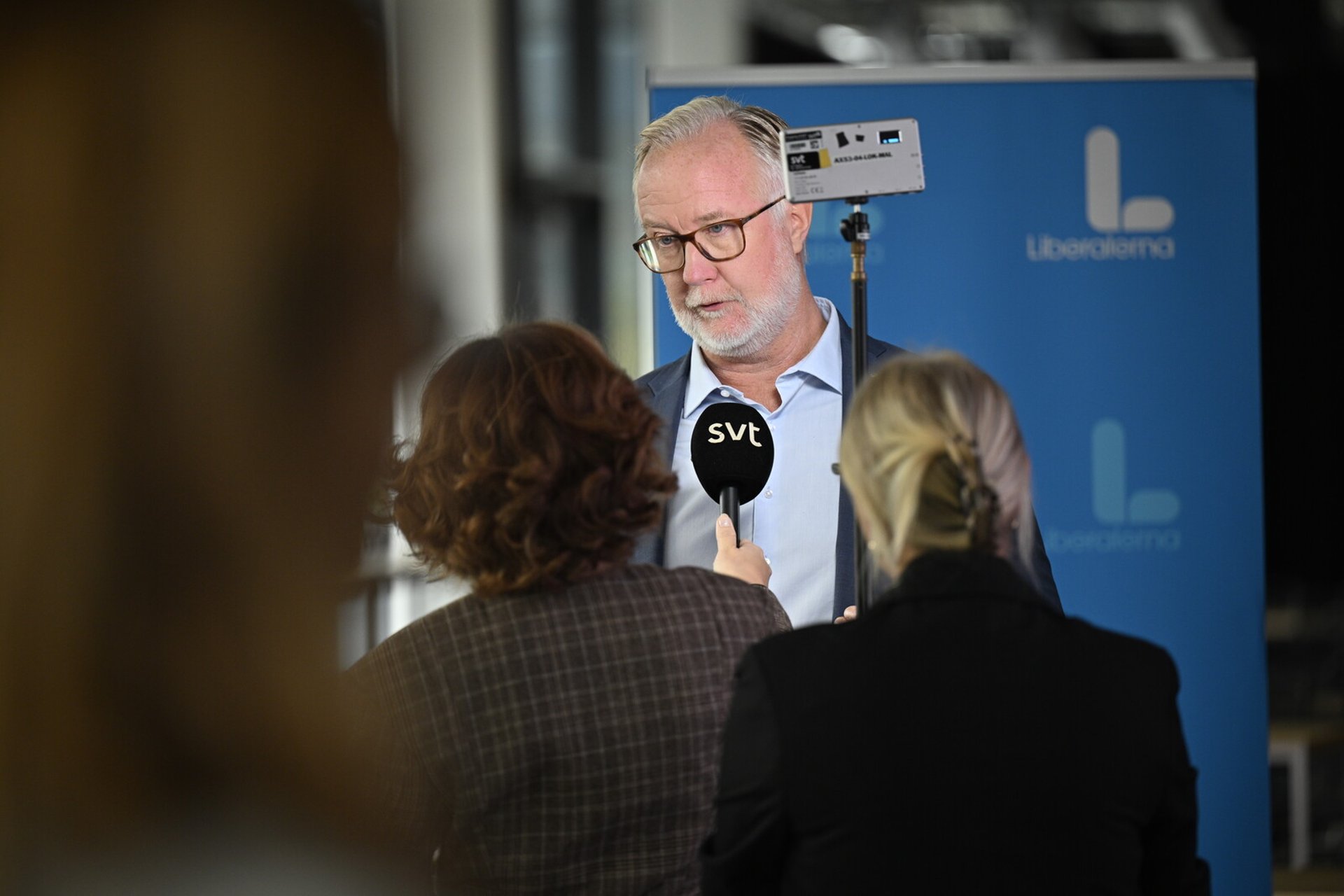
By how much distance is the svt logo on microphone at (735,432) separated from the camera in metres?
2.38

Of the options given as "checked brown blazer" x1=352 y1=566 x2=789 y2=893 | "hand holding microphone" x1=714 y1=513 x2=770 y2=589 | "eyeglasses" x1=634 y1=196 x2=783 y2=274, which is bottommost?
"checked brown blazer" x1=352 y1=566 x2=789 y2=893

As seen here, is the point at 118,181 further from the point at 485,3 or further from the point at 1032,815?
the point at 485,3

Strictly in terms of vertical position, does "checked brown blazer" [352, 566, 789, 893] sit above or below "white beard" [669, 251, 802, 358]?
below

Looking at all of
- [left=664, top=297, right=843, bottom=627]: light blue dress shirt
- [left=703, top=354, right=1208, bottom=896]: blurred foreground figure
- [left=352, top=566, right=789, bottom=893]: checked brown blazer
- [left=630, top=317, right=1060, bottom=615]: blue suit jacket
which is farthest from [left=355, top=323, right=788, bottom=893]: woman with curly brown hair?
[left=664, top=297, right=843, bottom=627]: light blue dress shirt

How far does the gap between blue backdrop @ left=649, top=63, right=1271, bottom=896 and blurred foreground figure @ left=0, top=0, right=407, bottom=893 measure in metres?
2.81

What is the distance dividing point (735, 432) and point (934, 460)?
829 millimetres

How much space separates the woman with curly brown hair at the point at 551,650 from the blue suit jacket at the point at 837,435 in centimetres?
91

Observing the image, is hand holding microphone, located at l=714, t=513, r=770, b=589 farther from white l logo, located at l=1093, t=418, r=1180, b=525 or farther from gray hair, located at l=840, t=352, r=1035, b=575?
white l logo, located at l=1093, t=418, r=1180, b=525

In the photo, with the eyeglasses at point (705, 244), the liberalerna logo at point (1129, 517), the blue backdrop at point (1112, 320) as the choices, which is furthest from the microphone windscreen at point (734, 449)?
the liberalerna logo at point (1129, 517)

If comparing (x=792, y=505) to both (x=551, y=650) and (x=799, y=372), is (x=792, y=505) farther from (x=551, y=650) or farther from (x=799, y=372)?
(x=551, y=650)

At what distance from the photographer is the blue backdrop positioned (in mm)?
3205

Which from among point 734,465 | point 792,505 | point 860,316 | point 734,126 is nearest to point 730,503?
point 734,465

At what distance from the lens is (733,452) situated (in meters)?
2.38

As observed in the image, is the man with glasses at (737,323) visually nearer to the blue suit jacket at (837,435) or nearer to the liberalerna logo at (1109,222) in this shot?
the blue suit jacket at (837,435)
